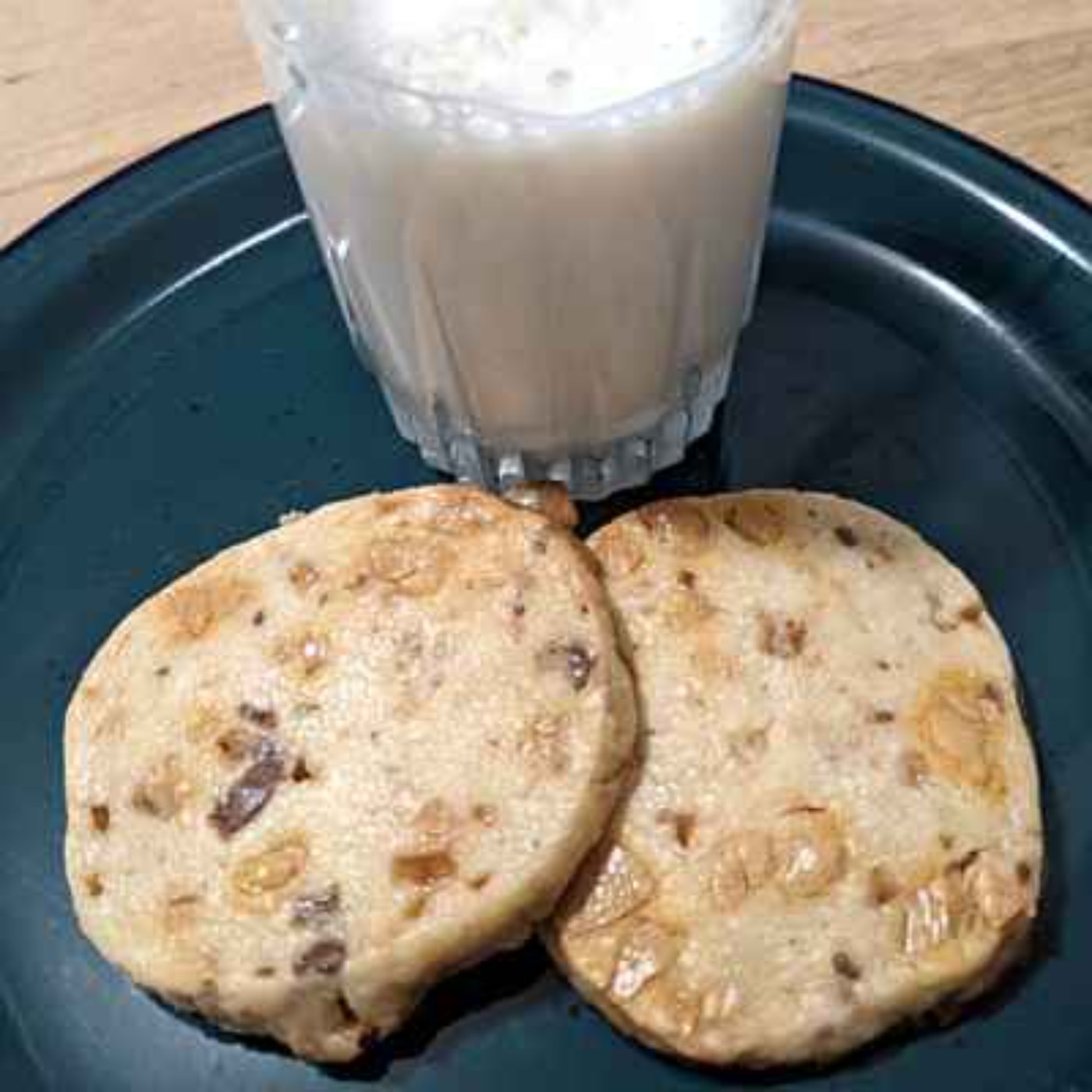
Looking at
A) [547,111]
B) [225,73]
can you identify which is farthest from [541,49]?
[225,73]

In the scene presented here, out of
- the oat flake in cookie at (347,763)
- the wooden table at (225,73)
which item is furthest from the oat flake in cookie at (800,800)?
the wooden table at (225,73)

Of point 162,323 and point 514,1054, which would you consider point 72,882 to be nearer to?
point 514,1054

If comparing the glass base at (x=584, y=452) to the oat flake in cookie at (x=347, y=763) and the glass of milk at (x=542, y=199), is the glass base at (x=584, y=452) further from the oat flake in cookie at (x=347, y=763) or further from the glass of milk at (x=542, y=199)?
the oat flake in cookie at (x=347, y=763)

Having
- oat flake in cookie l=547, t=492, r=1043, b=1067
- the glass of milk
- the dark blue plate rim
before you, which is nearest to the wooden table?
the dark blue plate rim

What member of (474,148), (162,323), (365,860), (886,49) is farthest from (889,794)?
(886,49)

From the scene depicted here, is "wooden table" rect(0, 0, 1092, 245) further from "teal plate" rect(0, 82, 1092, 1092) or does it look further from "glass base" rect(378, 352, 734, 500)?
"glass base" rect(378, 352, 734, 500)

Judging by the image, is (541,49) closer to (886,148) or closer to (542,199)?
(542,199)
